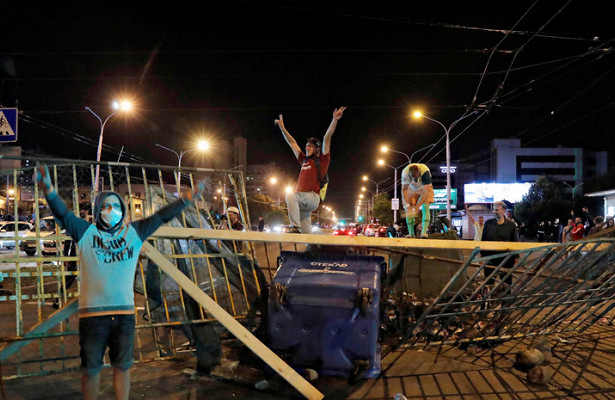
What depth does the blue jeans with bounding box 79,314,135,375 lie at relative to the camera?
2898 mm

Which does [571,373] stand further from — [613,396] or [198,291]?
[198,291]

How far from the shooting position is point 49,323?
3684mm

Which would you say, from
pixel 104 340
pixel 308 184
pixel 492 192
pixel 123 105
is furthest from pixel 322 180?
pixel 492 192

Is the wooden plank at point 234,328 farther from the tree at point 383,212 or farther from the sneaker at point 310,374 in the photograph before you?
the tree at point 383,212

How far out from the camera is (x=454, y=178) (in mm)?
147875

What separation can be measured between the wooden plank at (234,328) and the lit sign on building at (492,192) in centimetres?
6117

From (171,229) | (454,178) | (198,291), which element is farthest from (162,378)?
(454,178)

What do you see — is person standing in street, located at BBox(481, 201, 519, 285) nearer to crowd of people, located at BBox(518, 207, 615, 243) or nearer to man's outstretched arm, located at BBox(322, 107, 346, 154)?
man's outstretched arm, located at BBox(322, 107, 346, 154)

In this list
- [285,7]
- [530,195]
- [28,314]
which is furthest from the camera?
[530,195]

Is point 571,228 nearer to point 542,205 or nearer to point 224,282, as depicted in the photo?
point 224,282

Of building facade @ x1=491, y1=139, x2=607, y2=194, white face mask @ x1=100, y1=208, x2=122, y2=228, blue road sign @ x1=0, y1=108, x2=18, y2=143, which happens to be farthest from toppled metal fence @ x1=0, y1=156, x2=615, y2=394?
building facade @ x1=491, y1=139, x2=607, y2=194

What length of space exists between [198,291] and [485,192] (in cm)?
6260

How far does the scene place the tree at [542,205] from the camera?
53775 millimetres

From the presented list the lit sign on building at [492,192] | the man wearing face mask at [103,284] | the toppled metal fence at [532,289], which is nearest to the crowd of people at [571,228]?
the toppled metal fence at [532,289]
